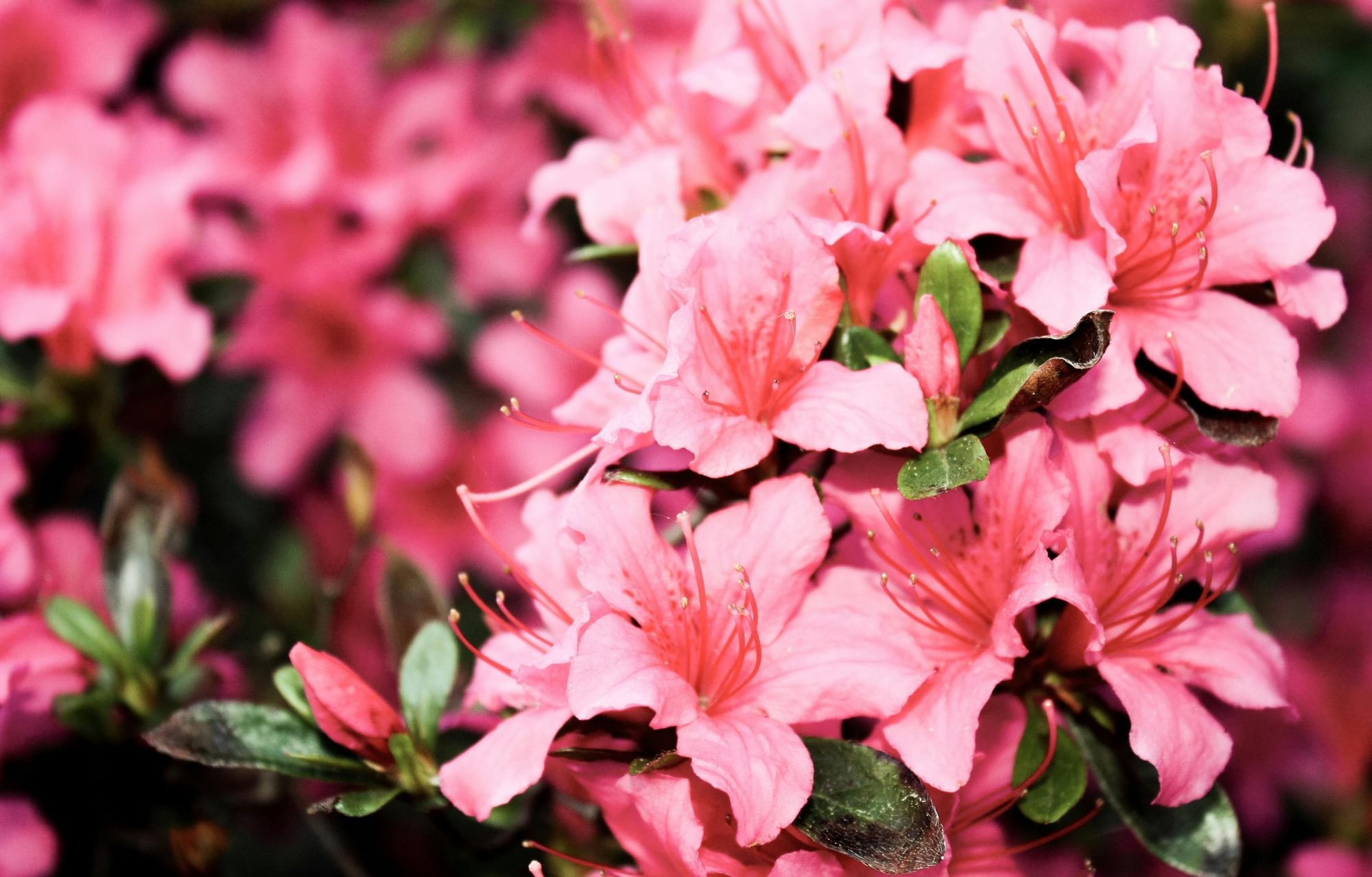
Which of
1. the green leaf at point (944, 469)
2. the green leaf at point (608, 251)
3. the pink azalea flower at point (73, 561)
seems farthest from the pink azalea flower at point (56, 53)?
the green leaf at point (944, 469)

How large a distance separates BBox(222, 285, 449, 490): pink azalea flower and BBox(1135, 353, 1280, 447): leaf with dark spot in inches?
39.1

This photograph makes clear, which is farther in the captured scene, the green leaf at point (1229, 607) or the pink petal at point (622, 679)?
the green leaf at point (1229, 607)

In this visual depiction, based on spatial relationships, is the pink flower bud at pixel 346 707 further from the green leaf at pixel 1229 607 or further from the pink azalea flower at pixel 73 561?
the green leaf at pixel 1229 607

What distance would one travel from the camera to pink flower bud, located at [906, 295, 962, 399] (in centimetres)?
78

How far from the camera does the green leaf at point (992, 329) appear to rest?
0.84 metres

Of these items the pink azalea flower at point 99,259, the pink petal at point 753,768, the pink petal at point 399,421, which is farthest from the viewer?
the pink petal at point 399,421

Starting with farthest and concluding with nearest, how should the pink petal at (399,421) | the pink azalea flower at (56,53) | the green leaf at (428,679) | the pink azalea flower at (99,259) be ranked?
the pink petal at (399,421), the pink azalea flower at (56,53), the pink azalea flower at (99,259), the green leaf at (428,679)

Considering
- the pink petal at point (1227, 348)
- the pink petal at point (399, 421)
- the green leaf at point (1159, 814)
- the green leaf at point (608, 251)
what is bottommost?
the pink petal at point (399, 421)

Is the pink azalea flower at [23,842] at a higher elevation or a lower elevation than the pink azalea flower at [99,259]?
lower

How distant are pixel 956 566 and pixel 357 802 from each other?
16.5 inches

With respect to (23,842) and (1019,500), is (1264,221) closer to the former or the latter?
(1019,500)

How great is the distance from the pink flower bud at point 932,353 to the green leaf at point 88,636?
681 mm

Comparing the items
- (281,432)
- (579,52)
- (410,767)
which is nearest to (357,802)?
(410,767)

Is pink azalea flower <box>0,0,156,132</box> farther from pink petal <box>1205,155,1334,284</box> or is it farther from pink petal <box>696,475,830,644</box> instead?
pink petal <box>1205,155,1334,284</box>
